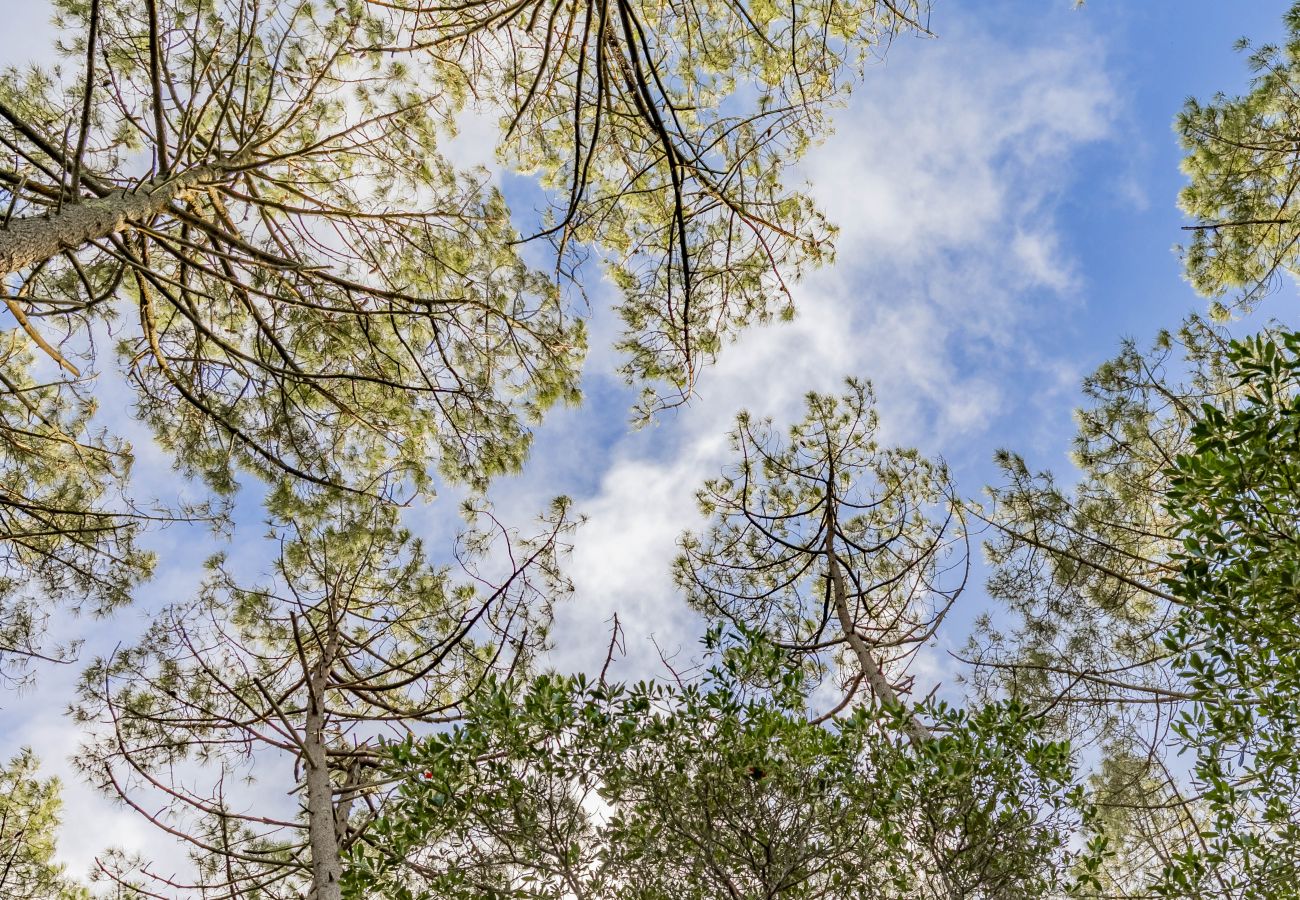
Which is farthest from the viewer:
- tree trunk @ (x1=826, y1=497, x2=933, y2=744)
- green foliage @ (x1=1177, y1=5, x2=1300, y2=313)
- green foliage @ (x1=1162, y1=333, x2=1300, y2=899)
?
green foliage @ (x1=1177, y1=5, x2=1300, y2=313)

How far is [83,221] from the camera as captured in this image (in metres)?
4.55

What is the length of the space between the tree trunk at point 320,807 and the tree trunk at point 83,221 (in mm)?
3309

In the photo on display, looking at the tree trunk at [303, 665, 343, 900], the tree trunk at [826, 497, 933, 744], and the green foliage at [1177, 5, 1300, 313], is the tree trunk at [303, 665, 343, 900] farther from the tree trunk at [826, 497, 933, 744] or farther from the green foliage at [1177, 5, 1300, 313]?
the green foliage at [1177, 5, 1300, 313]

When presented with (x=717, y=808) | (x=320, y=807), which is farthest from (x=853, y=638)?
(x=320, y=807)

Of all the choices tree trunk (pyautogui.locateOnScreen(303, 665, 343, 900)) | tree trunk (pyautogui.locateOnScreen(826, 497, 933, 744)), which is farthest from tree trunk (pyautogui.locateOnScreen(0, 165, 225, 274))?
tree trunk (pyautogui.locateOnScreen(826, 497, 933, 744))

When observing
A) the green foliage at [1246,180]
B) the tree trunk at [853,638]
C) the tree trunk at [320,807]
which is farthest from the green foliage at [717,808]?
the green foliage at [1246,180]

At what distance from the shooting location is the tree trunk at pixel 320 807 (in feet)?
13.8

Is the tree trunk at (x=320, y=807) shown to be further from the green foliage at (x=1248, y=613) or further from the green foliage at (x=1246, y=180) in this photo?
the green foliage at (x=1246, y=180)

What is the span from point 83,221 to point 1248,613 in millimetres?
7059

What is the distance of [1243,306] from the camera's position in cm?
847

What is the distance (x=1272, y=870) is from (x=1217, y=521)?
1.84 m

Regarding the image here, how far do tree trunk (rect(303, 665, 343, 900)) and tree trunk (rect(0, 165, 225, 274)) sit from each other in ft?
10.9

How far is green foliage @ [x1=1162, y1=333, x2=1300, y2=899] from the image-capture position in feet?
11.3

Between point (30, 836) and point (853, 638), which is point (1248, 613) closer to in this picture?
point (853, 638)
